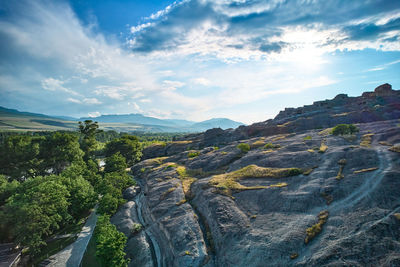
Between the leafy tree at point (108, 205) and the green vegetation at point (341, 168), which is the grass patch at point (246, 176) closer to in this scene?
the green vegetation at point (341, 168)

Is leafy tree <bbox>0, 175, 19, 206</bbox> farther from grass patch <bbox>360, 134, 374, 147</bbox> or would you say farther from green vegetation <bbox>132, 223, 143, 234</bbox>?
grass patch <bbox>360, 134, 374, 147</bbox>

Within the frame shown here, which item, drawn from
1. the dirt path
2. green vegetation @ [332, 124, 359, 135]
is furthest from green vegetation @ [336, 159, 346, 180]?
the dirt path

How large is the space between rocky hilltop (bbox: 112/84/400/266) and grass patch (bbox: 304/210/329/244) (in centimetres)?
12

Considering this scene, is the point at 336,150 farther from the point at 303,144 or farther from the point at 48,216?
the point at 48,216

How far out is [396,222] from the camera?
72.9 feet

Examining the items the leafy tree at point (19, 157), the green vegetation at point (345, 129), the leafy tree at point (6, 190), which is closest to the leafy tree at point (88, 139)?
the leafy tree at point (19, 157)

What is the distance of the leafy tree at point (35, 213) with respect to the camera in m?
36.5

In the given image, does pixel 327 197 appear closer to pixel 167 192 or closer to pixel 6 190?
pixel 167 192

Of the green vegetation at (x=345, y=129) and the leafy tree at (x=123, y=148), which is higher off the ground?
the green vegetation at (x=345, y=129)

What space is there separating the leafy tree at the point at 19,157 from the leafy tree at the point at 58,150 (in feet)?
8.60

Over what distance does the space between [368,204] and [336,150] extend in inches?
851

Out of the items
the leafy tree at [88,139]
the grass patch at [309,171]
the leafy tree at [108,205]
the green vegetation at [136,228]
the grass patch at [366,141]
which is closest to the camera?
the grass patch at [309,171]

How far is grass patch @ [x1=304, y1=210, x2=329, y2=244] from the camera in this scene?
24.9 metres

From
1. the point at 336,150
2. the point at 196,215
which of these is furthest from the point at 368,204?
the point at 196,215
